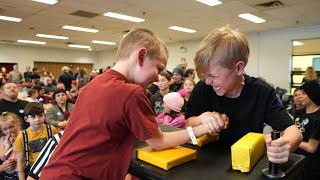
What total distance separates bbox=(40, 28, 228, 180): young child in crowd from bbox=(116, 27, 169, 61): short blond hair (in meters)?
0.13

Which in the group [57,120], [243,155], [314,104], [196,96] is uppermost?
[196,96]

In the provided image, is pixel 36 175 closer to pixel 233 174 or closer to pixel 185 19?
pixel 233 174

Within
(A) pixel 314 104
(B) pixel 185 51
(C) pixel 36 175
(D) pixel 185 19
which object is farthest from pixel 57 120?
(B) pixel 185 51

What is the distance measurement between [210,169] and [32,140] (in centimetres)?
233

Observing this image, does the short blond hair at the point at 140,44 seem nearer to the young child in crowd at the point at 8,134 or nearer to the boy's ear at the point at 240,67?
the boy's ear at the point at 240,67

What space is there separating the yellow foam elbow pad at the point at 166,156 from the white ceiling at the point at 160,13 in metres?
5.83

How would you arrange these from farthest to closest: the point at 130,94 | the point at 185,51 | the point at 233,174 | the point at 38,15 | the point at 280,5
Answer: the point at 185,51
the point at 38,15
the point at 280,5
the point at 130,94
the point at 233,174

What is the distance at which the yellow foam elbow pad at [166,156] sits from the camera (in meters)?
0.80

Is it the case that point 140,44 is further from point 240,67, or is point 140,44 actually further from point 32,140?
point 32,140

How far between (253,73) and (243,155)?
10843mm

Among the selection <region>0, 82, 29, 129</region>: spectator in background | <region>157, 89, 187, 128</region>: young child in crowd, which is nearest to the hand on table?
<region>157, 89, 187, 128</region>: young child in crowd

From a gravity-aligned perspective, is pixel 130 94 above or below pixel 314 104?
above

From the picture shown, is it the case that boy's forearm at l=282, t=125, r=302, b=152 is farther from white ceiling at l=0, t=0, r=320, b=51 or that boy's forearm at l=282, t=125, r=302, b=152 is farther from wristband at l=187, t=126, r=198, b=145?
white ceiling at l=0, t=0, r=320, b=51

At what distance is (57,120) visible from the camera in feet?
12.8
